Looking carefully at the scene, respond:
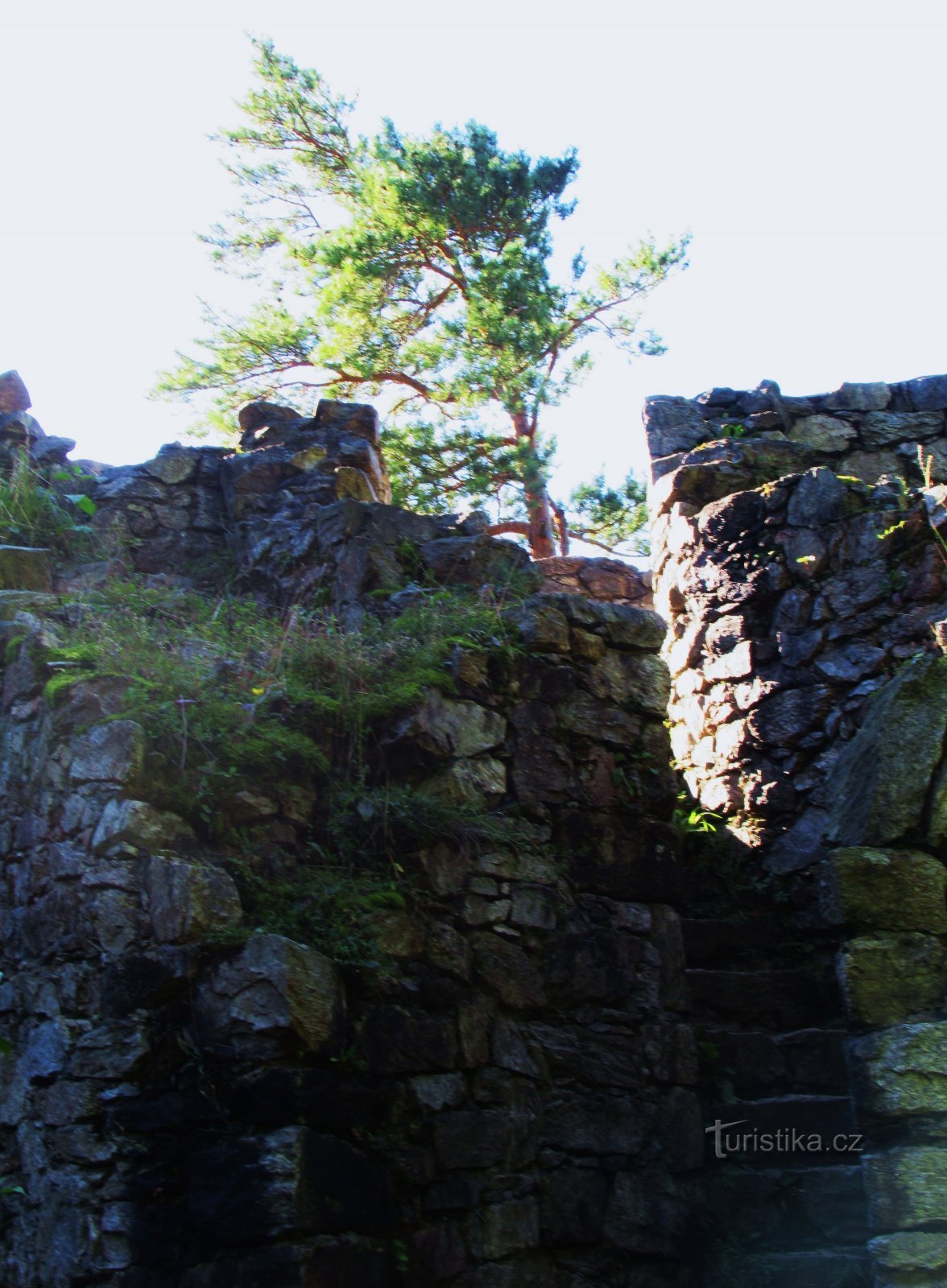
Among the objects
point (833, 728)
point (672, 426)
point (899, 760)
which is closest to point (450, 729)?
point (899, 760)

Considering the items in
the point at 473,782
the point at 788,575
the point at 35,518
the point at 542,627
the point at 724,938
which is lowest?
the point at 724,938

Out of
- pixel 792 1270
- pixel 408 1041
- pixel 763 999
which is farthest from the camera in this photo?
pixel 763 999

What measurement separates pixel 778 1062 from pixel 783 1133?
0.38m

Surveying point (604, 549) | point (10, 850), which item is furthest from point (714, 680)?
point (604, 549)

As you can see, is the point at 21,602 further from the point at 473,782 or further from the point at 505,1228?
the point at 505,1228

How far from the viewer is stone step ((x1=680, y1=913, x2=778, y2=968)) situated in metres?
6.37

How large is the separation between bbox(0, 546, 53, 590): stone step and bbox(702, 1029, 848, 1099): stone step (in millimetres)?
3684

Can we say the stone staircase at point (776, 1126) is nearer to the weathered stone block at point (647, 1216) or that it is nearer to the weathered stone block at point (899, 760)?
the weathered stone block at point (647, 1216)

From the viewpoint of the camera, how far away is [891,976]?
4.66 metres

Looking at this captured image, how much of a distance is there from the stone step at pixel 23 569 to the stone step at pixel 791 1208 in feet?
13.1

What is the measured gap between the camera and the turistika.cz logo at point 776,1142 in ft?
17.8

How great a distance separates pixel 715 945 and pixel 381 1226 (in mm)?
2779

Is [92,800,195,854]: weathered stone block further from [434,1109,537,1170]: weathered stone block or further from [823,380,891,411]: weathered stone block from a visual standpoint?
[823,380,891,411]: weathered stone block

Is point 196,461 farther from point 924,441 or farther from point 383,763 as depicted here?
point 924,441
